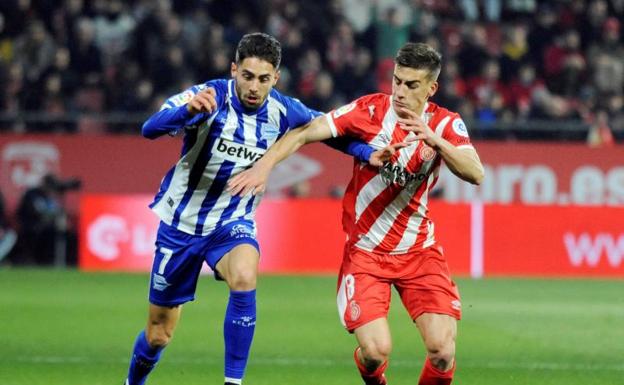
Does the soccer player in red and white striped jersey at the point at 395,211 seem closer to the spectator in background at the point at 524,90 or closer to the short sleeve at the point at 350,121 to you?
the short sleeve at the point at 350,121

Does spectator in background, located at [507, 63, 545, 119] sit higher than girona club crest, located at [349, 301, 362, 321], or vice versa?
spectator in background, located at [507, 63, 545, 119]

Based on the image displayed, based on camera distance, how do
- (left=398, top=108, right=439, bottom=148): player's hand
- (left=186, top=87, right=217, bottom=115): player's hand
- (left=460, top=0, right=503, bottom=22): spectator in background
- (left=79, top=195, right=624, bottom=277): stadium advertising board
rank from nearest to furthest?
(left=398, top=108, right=439, bottom=148): player's hand
(left=186, top=87, right=217, bottom=115): player's hand
(left=79, top=195, right=624, bottom=277): stadium advertising board
(left=460, top=0, right=503, bottom=22): spectator in background

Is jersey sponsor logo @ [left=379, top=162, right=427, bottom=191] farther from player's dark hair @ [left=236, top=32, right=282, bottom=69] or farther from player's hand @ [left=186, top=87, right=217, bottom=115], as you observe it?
player's hand @ [left=186, top=87, right=217, bottom=115]

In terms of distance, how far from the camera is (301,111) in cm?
752

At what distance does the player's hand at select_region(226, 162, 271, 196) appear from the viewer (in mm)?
7199

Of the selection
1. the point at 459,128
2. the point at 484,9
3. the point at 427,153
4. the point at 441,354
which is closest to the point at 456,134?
the point at 459,128

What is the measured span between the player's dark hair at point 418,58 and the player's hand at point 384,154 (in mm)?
433

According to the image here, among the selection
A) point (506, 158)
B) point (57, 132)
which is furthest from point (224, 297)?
point (506, 158)

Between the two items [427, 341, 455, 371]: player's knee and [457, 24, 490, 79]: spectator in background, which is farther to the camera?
[457, 24, 490, 79]: spectator in background

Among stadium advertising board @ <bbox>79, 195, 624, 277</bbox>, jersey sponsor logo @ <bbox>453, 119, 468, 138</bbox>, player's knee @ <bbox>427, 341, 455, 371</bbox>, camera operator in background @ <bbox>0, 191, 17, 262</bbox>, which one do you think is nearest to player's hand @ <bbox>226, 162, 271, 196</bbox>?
jersey sponsor logo @ <bbox>453, 119, 468, 138</bbox>

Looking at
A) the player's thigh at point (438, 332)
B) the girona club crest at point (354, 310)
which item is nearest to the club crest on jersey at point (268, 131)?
the girona club crest at point (354, 310)

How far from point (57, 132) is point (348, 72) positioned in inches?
166

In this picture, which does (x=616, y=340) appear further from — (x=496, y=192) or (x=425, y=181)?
(x=496, y=192)

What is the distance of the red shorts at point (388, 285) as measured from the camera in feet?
23.0
